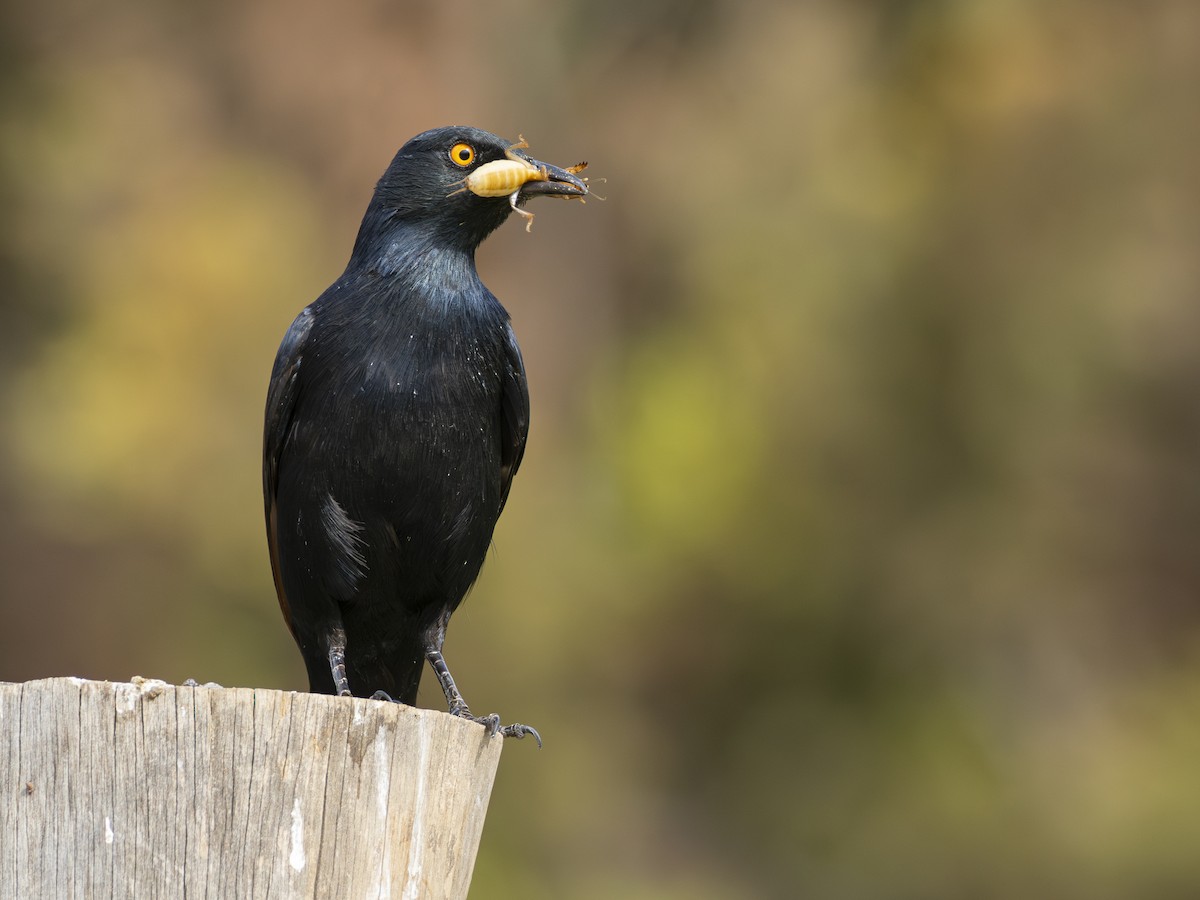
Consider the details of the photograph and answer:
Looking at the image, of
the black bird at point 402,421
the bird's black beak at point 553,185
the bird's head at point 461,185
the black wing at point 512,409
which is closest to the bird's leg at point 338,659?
the black bird at point 402,421

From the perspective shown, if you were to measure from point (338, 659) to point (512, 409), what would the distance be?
0.86 m

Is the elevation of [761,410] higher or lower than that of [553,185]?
higher

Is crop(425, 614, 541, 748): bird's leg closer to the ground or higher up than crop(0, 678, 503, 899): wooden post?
higher up

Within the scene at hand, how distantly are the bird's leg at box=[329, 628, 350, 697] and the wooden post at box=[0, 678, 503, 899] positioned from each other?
139 centimetres

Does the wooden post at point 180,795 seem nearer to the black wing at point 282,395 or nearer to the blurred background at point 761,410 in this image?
the black wing at point 282,395

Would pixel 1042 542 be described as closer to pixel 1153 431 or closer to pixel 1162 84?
pixel 1153 431

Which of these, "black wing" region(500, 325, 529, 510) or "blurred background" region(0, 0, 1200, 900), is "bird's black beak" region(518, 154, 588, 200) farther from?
"blurred background" region(0, 0, 1200, 900)

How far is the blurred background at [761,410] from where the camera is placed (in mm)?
10266

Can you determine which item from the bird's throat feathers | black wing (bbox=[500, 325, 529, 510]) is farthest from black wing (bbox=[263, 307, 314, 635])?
black wing (bbox=[500, 325, 529, 510])

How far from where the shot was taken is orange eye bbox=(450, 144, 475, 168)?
4.61 meters

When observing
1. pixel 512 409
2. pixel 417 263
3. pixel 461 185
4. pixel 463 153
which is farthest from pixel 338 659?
pixel 463 153

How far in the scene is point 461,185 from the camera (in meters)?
4.55

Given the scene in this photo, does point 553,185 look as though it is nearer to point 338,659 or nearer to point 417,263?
point 417,263

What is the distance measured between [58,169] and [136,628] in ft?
11.1
